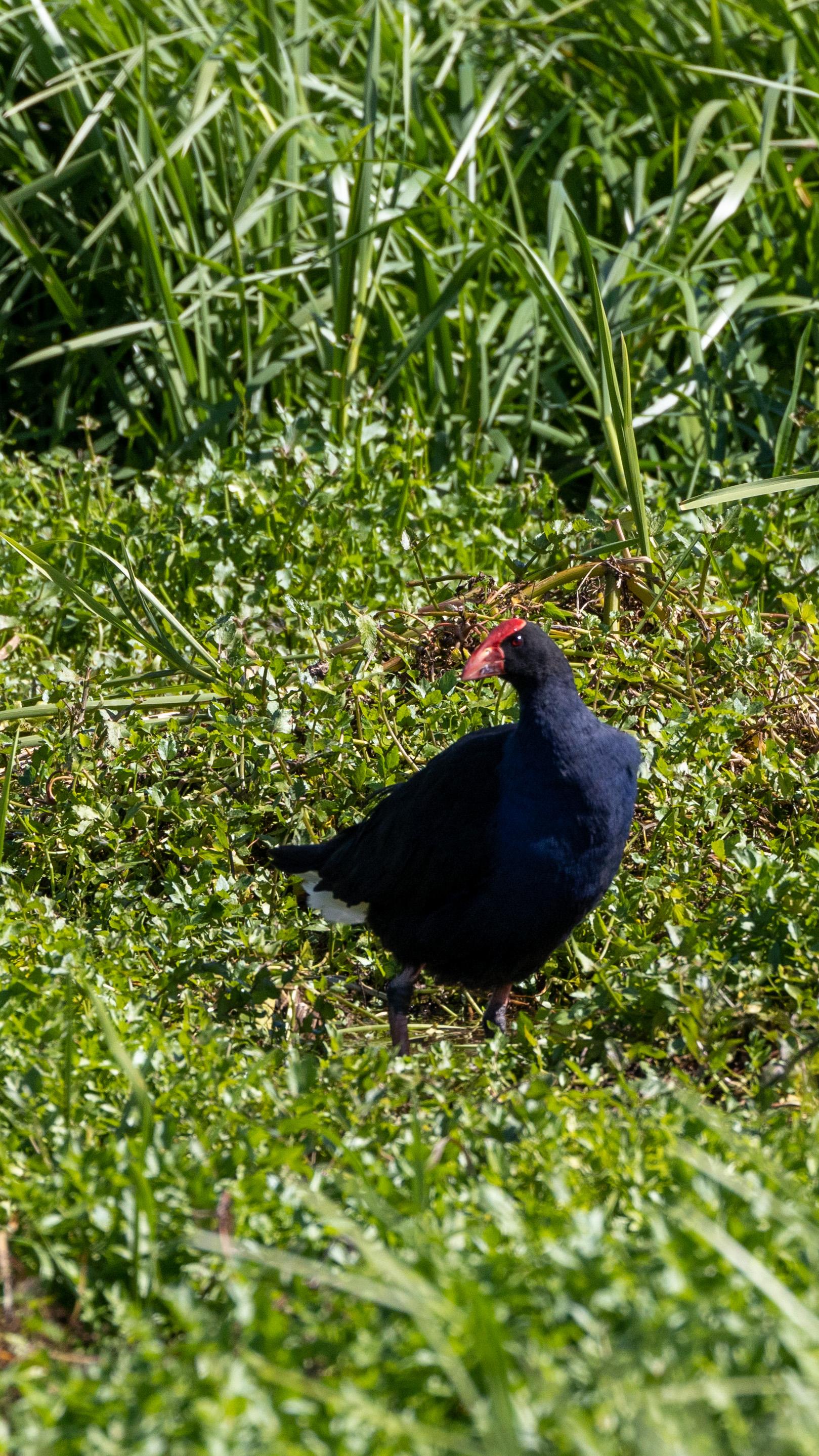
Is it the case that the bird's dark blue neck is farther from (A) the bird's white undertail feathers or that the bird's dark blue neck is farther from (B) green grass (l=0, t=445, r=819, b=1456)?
(A) the bird's white undertail feathers

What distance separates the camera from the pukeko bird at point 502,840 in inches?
107

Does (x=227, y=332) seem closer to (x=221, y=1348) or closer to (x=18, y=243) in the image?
(x=18, y=243)

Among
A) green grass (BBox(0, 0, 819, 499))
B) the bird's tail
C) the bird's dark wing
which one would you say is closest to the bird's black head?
the bird's dark wing

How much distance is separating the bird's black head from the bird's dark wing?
0.54 ft

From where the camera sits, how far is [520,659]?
110 inches

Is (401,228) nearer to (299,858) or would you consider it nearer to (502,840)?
(299,858)

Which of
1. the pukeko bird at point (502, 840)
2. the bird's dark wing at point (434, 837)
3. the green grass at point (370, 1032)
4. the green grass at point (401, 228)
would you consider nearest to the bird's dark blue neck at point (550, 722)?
the pukeko bird at point (502, 840)

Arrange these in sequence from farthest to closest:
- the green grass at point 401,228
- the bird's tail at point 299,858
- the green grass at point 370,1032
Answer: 1. the green grass at point 401,228
2. the bird's tail at point 299,858
3. the green grass at point 370,1032

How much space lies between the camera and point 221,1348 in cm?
164

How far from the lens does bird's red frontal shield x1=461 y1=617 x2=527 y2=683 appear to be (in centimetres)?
278

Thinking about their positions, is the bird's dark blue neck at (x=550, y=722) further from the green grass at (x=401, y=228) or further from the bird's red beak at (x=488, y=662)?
the green grass at (x=401, y=228)

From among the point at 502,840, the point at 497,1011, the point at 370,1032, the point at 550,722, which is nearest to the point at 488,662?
the point at 550,722

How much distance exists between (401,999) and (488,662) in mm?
772

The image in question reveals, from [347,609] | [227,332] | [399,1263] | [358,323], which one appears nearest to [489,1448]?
[399,1263]
